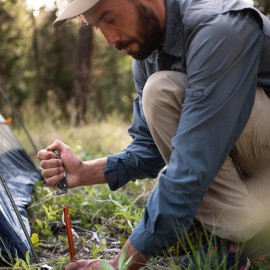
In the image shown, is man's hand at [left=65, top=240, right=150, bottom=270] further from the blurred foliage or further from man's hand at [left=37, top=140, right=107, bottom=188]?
the blurred foliage

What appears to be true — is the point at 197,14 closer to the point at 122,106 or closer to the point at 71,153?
the point at 71,153

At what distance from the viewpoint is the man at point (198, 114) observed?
1.70 meters

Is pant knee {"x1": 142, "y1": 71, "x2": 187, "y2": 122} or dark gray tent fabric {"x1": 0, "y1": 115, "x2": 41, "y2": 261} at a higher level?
pant knee {"x1": 142, "y1": 71, "x2": 187, "y2": 122}

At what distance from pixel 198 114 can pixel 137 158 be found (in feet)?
2.43

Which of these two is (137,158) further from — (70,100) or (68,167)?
(70,100)

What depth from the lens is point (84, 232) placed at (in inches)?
108

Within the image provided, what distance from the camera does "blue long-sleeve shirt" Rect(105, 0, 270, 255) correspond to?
169cm

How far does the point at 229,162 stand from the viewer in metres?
2.01

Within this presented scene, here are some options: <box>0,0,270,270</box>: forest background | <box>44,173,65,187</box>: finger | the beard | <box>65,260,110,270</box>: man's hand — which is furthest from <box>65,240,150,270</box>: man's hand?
the beard

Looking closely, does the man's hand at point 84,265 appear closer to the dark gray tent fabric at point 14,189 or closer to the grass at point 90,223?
the grass at point 90,223

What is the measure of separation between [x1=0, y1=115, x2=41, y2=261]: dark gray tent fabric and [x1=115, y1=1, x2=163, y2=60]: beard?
914mm

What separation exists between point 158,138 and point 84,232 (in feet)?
3.09

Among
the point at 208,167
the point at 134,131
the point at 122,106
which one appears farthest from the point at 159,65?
the point at 122,106

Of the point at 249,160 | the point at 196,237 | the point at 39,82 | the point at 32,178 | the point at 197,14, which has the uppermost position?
the point at 197,14
